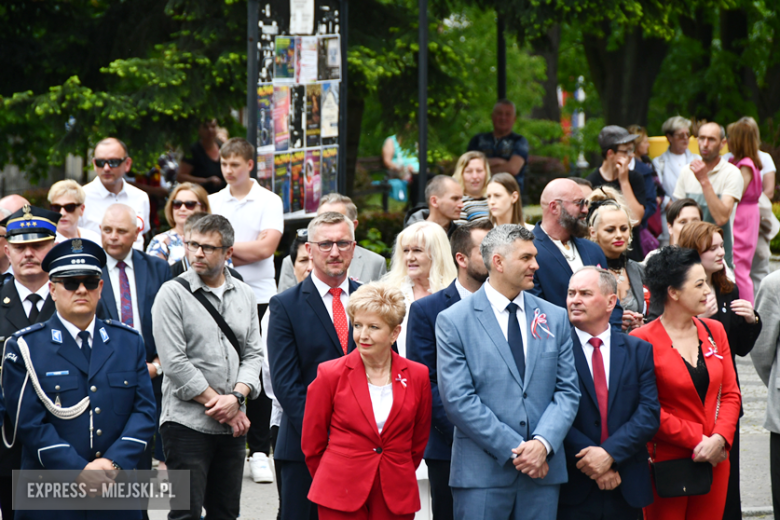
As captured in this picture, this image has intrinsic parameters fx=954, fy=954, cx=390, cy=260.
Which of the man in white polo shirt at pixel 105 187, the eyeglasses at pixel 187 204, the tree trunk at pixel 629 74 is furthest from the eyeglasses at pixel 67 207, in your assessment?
the tree trunk at pixel 629 74

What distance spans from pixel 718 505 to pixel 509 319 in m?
1.74

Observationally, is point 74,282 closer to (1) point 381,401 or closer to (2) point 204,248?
(2) point 204,248

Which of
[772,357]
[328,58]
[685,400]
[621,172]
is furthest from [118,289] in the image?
[621,172]

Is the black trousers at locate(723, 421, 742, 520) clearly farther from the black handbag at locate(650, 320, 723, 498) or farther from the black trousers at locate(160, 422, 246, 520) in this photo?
the black trousers at locate(160, 422, 246, 520)

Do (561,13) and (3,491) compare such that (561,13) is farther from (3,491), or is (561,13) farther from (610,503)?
(3,491)

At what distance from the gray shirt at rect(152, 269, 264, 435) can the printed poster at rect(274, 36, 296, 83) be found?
144 inches

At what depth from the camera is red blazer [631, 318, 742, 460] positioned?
5387 mm

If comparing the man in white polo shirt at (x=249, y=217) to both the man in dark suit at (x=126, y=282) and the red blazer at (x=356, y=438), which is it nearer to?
the man in dark suit at (x=126, y=282)

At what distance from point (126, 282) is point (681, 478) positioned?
3899 millimetres

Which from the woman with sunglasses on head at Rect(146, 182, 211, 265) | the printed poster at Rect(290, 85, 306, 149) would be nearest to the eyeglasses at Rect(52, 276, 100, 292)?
the woman with sunglasses on head at Rect(146, 182, 211, 265)

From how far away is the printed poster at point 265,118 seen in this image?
29.6 ft

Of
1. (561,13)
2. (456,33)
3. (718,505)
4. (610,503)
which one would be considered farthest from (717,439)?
(456,33)

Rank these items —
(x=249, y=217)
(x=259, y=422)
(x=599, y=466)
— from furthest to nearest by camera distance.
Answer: (x=249, y=217) → (x=259, y=422) → (x=599, y=466)

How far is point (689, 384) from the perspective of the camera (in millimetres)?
5430
